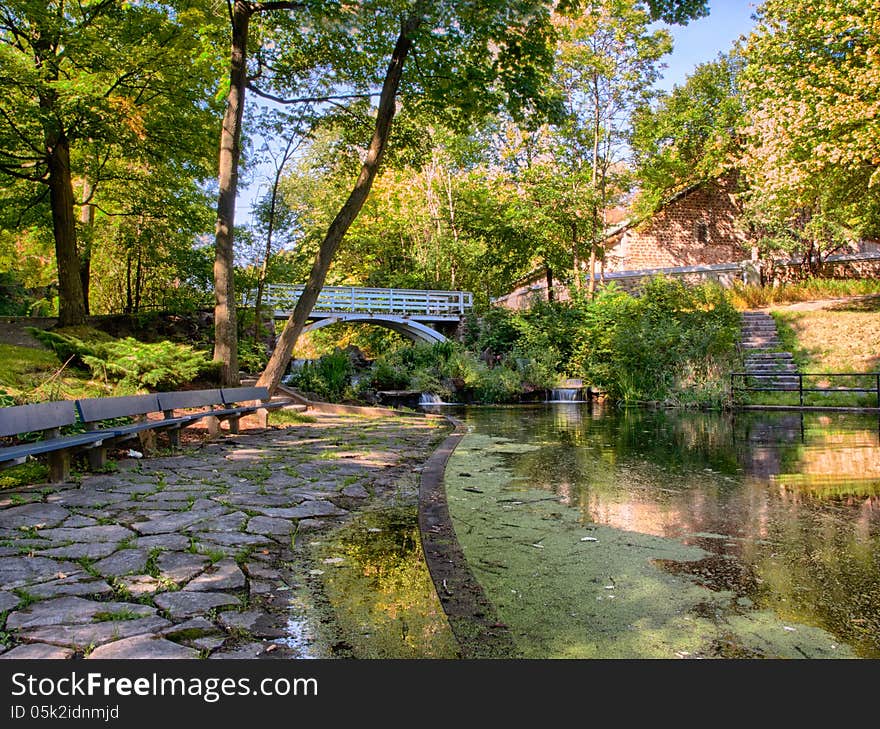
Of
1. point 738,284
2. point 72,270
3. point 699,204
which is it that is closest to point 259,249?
point 72,270

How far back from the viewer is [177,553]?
366 cm

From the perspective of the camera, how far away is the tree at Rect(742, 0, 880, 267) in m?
17.5

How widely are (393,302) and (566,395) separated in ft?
43.4

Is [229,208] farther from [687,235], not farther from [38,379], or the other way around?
[687,235]

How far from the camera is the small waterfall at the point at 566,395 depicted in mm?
20688

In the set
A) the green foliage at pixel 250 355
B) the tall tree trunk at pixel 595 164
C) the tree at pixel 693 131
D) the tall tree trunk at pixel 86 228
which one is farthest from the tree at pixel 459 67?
the tree at pixel 693 131

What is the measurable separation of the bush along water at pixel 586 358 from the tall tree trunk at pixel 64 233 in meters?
5.92

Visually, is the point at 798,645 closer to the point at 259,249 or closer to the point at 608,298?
the point at 259,249

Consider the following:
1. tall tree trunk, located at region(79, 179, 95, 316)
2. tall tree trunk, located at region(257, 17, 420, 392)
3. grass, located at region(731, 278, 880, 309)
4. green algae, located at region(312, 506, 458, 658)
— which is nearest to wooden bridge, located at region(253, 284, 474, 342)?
tall tree trunk, located at region(79, 179, 95, 316)

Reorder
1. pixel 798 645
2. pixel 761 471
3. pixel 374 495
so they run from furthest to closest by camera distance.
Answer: pixel 761 471, pixel 374 495, pixel 798 645

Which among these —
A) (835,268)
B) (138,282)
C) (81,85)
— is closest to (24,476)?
(81,85)

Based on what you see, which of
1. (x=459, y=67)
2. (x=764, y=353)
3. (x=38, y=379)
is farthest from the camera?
(x=764, y=353)

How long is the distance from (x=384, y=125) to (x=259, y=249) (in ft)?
20.9

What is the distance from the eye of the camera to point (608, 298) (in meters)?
23.8
